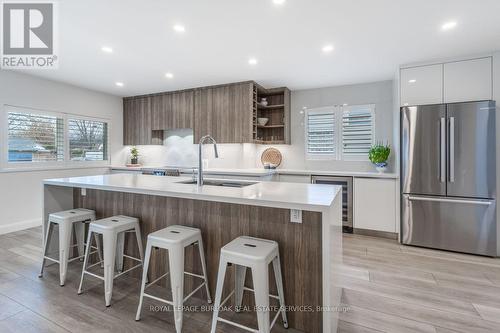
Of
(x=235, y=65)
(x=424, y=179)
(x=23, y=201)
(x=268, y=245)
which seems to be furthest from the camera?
(x=23, y=201)

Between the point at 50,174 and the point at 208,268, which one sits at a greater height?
the point at 50,174

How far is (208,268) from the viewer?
2117 mm

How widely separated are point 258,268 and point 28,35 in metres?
3.50

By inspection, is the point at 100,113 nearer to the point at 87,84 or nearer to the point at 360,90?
the point at 87,84

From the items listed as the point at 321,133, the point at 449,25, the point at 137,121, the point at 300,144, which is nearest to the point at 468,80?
the point at 449,25

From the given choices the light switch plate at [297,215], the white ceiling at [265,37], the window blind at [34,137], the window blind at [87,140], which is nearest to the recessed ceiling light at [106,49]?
the white ceiling at [265,37]

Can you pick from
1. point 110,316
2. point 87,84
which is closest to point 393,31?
point 110,316

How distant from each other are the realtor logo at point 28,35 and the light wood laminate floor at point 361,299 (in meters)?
2.52

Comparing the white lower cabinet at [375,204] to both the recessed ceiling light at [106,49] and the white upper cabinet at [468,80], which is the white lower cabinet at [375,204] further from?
the recessed ceiling light at [106,49]

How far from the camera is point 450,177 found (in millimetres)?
3227

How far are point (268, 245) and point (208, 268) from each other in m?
0.71

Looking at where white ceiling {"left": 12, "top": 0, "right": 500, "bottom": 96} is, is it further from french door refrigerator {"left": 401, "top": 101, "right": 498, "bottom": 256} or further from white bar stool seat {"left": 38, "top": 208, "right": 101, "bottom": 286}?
white bar stool seat {"left": 38, "top": 208, "right": 101, "bottom": 286}

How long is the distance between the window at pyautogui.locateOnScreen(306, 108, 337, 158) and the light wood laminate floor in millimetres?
2152

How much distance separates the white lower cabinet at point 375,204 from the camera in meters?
3.73
